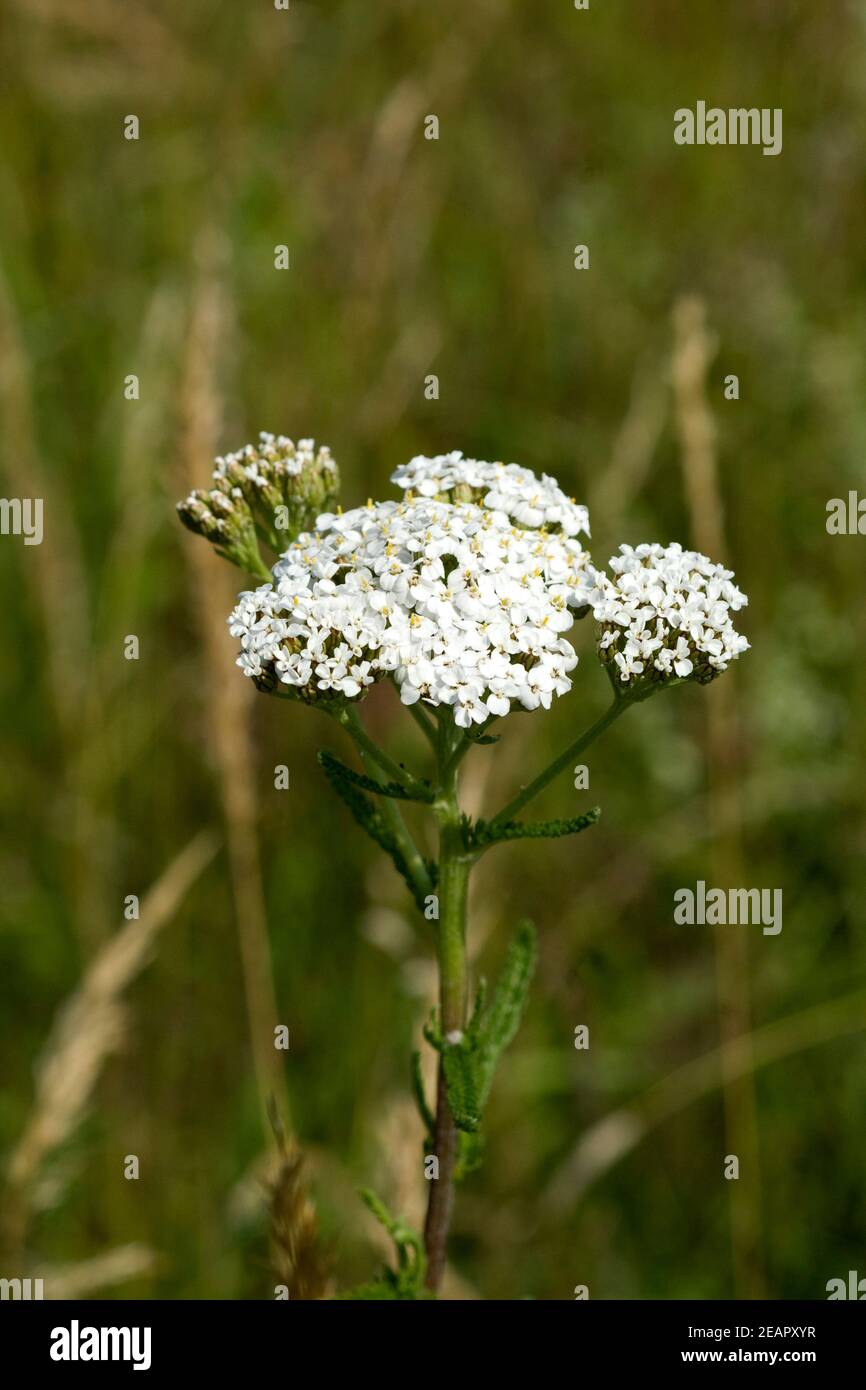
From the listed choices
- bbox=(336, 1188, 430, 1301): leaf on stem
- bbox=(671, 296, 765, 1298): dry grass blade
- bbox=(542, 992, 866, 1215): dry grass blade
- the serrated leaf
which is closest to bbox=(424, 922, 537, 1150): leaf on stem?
the serrated leaf

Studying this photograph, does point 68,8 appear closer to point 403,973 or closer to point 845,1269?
point 403,973

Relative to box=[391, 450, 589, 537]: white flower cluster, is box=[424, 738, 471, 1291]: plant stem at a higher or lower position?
lower

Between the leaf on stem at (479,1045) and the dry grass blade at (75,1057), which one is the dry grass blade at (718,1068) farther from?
the dry grass blade at (75,1057)

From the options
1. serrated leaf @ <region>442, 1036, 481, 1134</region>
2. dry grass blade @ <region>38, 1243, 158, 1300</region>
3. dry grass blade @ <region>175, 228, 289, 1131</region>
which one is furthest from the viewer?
dry grass blade @ <region>175, 228, 289, 1131</region>

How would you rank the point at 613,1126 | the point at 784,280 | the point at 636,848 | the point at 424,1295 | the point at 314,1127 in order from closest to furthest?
the point at 424,1295 → the point at 613,1126 → the point at 314,1127 → the point at 636,848 → the point at 784,280

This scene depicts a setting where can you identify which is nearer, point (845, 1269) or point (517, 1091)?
point (845, 1269)

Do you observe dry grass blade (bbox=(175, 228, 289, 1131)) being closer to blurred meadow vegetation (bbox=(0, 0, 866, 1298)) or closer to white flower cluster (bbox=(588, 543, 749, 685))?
blurred meadow vegetation (bbox=(0, 0, 866, 1298))

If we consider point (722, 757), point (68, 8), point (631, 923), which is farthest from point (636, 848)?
point (68, 8)

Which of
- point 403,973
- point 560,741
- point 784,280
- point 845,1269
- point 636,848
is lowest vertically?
point 845,1269
